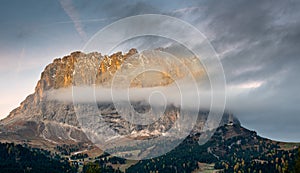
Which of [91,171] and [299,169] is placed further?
[299,169]

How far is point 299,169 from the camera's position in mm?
165375

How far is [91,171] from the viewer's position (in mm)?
145625

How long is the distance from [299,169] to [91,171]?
8919 centimetres
